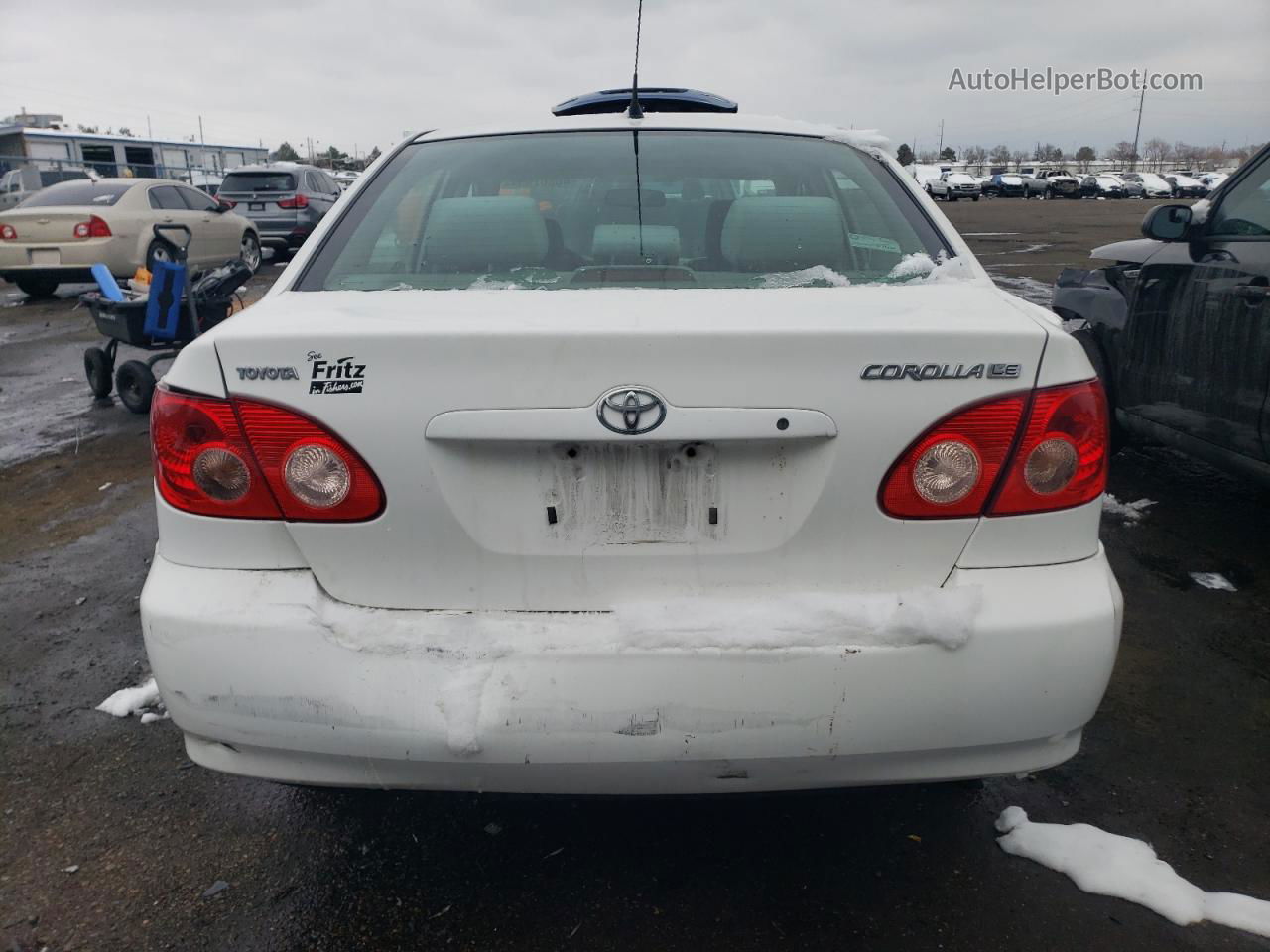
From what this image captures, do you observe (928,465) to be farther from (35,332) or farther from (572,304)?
(35,332)

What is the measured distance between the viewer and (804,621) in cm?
165

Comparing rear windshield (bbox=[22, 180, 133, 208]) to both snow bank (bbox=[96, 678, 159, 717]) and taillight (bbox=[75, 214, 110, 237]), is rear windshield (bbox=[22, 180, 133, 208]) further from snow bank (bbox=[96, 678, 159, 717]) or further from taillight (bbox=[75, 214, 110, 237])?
snow bank (bbox=[96, 678, 159, 717])

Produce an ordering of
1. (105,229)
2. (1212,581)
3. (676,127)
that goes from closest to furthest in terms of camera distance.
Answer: (676,127) → (1212,581) → (105,229)

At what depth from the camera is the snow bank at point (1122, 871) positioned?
6.48ft

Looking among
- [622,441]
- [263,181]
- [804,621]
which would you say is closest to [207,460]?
[622,441]

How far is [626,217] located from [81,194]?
12704 millimetres

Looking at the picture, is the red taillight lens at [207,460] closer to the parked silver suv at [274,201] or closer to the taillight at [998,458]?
the taillight at [998,458]

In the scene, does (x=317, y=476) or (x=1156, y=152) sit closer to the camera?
(x=317, y=476)

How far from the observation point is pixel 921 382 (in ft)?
5.38

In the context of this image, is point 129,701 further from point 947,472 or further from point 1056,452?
point 1056,452

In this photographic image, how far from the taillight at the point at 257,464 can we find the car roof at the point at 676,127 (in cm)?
143

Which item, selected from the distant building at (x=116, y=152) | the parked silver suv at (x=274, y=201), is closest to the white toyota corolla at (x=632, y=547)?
the parked silver suv at (x=274, y=201)

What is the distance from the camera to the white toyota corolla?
5.32ft

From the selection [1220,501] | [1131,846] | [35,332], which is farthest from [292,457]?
[35,332]
